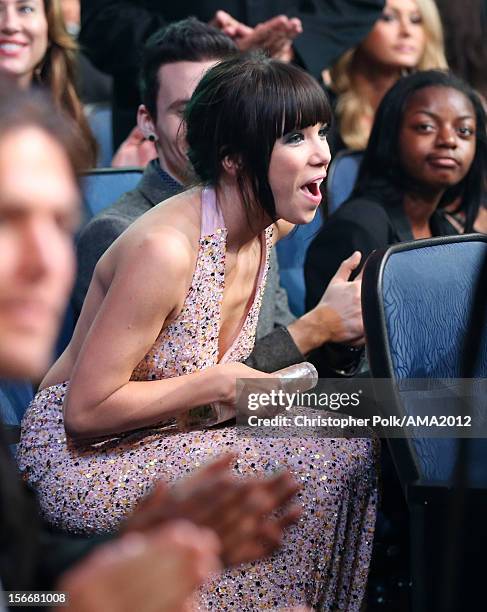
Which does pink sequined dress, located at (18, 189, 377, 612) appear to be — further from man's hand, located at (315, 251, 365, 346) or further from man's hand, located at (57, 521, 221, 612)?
man's hand, located at (57, 521, 221, 612)

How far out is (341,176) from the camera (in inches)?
144

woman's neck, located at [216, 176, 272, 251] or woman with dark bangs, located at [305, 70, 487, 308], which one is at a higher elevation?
woman's neck, located at [216, 176, 272, 251]

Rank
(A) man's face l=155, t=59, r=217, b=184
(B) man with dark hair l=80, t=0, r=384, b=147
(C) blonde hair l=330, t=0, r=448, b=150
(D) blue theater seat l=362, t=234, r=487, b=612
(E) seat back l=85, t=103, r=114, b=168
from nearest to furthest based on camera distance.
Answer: (D) blue theater seat l=362, t=234, r=487, b=612 < (A) man's face l=155, t=59, r=217, b=184 < (B) man with dark hair l=80, t=0, r=384, b=147 < (E) seat back l=85, t=103, r=114, b=168 < (C) blonde hair l=330, t=0, r=448, b=150

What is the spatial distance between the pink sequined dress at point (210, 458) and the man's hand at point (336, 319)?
370mm

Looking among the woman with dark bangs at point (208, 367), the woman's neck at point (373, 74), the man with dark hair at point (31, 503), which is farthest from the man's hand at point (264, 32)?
the man with dark hair at point (31, 503)

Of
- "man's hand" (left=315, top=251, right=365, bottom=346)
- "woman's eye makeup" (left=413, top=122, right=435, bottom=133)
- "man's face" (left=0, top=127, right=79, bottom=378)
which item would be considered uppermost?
"man's face" (left=0, top=127, right=79, bottom=378)

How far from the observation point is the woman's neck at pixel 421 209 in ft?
10.6

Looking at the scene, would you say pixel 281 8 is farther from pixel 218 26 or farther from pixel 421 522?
pixel 421 522

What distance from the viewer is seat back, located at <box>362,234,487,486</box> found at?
6.67ft

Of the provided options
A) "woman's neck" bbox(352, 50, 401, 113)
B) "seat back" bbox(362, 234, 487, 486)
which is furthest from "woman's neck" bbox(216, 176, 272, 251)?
"woman's neck" bbox(352, 50, 401, 113)

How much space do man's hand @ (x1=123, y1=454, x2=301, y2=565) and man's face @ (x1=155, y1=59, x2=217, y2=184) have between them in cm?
173

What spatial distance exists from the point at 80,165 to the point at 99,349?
85 centimetres

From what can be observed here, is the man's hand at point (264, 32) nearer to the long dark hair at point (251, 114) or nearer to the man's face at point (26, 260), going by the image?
the long dark hair at point (251, 114)

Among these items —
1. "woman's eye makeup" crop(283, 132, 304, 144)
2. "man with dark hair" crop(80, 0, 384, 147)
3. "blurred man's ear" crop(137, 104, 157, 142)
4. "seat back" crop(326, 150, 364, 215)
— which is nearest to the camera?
"woman's eye makeup" crop(283, 132, 304, 144)
